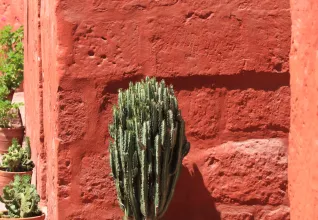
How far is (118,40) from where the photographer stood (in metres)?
5.04

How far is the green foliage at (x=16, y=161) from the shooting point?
7.65m

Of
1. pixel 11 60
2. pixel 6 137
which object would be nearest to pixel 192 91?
pixel 6 137

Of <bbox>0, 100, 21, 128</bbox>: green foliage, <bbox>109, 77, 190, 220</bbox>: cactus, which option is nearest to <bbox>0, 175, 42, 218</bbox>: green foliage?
<bbox>109, 77, 190, 220</bbox>: cactus

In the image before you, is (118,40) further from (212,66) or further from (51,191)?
(51,191)

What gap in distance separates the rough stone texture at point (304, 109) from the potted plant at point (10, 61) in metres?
7.10

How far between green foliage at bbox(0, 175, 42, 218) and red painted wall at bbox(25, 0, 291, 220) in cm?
94

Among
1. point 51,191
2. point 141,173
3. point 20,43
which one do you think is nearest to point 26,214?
point 51,191

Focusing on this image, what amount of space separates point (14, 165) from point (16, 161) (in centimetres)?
4

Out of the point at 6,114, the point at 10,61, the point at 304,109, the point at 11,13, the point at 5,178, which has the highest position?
the point at 11,13

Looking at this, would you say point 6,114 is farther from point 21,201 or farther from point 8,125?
point 21,201

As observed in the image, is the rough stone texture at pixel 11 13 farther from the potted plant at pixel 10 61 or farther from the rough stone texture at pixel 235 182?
the rough stone texture at pixel 235 182

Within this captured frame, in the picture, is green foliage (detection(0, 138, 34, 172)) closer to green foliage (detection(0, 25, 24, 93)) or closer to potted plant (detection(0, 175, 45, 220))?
potted plant (detection(0, 175, 45, 220))

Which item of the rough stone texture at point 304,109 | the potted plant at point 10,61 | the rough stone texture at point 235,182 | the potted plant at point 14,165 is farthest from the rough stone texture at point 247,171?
the potted plant at point 10,61

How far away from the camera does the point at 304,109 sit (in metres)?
4.25
